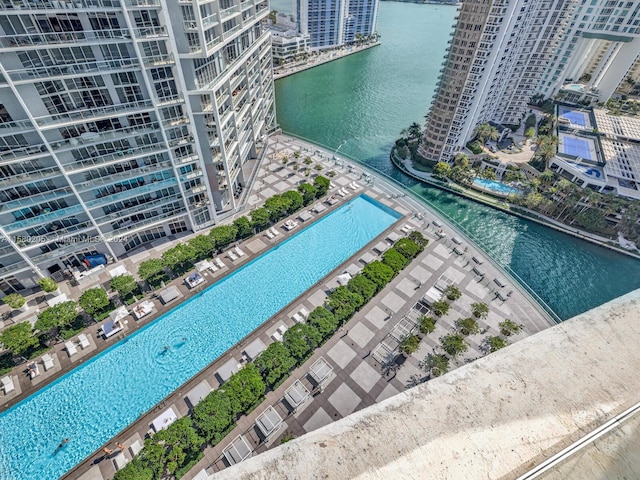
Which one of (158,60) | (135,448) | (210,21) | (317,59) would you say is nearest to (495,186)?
(210,21)

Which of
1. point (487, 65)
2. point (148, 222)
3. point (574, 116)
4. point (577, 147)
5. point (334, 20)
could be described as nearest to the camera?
point (148, 222)

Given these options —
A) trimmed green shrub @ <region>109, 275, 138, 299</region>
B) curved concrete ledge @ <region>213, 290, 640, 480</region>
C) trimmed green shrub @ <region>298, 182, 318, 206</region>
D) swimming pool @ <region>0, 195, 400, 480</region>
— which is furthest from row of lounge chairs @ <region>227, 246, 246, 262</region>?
curved concrete ledge @ <region>213, 290, 640, 480</region>

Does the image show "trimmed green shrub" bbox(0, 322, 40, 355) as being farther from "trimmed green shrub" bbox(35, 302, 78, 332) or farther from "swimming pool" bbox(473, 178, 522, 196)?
"swimming pool" bbox(473, 178, 522, 196)

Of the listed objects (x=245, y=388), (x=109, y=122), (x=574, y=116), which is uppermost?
(x=109, y=122)

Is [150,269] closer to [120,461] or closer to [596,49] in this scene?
[120,461]

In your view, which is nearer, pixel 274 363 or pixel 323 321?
pixel 274 363
